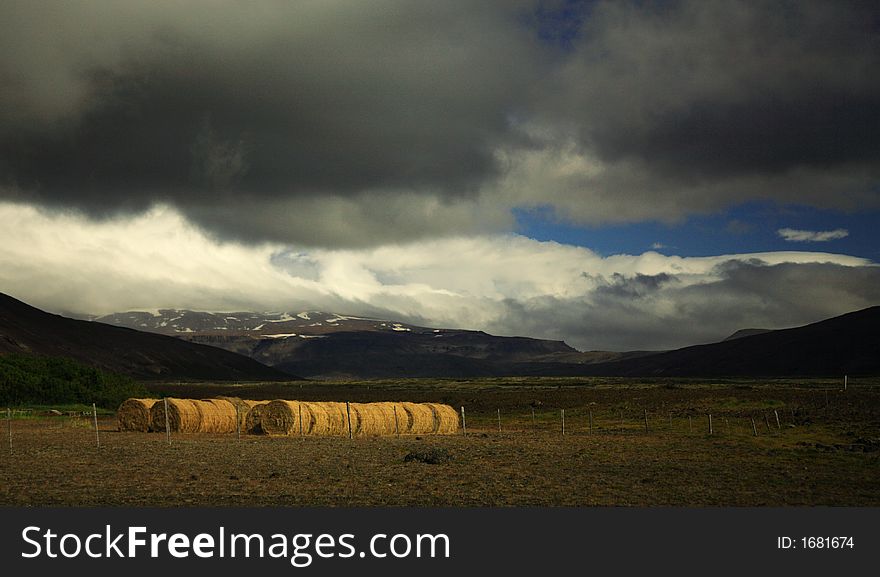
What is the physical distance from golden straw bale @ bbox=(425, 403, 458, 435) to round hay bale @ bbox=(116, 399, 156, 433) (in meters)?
15.5

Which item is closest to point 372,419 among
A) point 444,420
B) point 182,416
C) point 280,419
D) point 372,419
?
point 372,419

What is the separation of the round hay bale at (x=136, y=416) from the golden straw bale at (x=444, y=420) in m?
15.5

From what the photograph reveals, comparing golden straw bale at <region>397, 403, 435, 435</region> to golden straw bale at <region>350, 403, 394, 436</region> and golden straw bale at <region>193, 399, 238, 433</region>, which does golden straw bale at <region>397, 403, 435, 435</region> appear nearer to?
golden straw bale at <region>350, 403, 394, 436</region>

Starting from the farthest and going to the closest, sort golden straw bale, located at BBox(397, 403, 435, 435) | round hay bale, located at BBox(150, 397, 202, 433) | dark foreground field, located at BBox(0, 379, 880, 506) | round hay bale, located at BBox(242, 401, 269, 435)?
1. golden straw bale, located at BBox(397, 403, 435, 435)
2. round hay bale, located at BBox(150, 397, 202, 433)
3. round hay bale, located at BBox(242, 401, 269, 435)
4. dark foreground field, located at BBox(0, 379, 880, 506)

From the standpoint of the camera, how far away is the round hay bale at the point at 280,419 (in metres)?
39.9

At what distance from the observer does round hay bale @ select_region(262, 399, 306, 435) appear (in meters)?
39.9

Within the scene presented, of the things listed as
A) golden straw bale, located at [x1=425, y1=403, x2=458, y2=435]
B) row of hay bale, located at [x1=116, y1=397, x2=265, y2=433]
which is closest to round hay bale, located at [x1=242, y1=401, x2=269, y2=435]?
row of hay bale, located at [x1=116, y1=397, x2=265, y2=433]

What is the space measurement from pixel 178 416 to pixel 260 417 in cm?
435

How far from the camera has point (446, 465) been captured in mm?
24953

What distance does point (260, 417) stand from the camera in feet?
134

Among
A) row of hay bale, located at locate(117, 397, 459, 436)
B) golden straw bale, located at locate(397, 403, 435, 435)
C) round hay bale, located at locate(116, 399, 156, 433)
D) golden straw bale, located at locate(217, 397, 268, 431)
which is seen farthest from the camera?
golden straw bale, located at locate(397, 403, 435, 435)

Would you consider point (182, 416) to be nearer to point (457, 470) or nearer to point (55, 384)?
point (457, 470)

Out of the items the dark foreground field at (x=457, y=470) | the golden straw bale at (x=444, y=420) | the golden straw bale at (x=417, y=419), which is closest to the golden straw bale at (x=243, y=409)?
the dark foreground field at (x=457, y=470)

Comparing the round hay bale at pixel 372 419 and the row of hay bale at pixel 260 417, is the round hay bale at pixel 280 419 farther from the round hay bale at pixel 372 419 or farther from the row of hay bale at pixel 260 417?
the round hay bale at pixel 372 419
